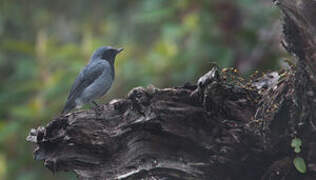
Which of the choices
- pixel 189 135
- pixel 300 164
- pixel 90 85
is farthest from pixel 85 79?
pixel 300 164

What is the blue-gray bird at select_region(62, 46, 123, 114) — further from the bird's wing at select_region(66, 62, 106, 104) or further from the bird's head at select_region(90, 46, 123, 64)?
the bird's head at select_region(90, 46, 123, 64)

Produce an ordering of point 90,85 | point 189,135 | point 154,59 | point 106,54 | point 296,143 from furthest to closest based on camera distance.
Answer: point 154,59, point 106,54, point 90,85, point 189,135, point 296,143

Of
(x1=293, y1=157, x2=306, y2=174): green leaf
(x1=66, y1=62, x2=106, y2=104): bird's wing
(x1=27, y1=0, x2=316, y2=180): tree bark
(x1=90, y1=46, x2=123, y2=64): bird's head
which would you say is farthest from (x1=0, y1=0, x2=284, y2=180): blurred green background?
(x1=293, y1=157, x2=306, y2=174): green leaf

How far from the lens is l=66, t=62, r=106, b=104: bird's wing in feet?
26.3

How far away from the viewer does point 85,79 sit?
320 inches

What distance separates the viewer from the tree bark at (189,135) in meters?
5.46

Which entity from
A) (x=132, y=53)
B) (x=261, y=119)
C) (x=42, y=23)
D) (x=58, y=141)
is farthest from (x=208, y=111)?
(x=42, y=23)

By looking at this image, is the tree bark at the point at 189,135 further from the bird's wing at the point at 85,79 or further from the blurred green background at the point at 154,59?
the blurred green background at the point at 154,59

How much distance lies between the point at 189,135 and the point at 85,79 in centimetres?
278

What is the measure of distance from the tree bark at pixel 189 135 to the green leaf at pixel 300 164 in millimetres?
45

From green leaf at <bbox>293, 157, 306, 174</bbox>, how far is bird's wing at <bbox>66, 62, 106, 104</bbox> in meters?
3.14

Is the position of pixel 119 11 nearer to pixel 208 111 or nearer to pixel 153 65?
pixel 153 65

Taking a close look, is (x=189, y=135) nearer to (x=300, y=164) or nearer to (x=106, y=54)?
(x=300, y=164)

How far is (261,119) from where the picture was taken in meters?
5.45
